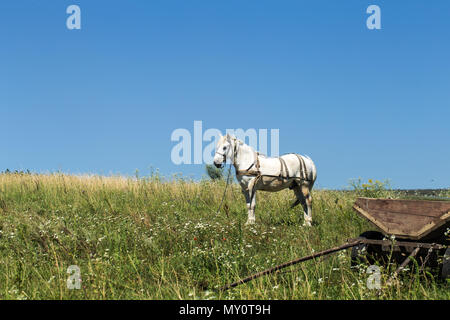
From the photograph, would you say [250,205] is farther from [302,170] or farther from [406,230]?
[406,230]

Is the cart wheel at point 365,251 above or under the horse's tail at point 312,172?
under

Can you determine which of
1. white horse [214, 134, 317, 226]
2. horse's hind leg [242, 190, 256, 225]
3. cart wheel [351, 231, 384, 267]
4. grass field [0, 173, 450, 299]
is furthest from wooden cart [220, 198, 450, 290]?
horse's hind leg [242, 190, 256, 225]

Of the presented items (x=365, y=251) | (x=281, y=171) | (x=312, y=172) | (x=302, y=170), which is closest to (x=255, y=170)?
(x=281, y=171)

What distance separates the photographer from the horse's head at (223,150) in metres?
11.8

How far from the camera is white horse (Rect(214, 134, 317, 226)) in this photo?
11828 mm

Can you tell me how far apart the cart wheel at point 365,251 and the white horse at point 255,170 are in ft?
13.0

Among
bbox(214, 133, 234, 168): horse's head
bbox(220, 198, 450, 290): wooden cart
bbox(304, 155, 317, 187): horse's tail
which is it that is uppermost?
bbox(214, 133, 234, 168): horse's head

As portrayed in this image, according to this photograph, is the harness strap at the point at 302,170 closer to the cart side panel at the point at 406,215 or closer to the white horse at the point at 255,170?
the white horse at the point at 255,170

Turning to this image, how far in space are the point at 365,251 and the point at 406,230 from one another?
78cm

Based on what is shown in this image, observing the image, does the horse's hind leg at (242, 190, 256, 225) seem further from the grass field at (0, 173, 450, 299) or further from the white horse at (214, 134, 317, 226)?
the grass field at (0, 173, 450, 299)

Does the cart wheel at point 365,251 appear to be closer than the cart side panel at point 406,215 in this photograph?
No

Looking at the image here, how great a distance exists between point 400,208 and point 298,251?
2.12 m

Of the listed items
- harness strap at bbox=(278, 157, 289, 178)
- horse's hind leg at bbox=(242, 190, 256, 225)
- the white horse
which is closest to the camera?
horse's hind leg at bbox=(242, 190, 256, 225)

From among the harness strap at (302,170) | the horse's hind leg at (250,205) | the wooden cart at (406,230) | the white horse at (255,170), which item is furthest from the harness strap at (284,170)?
the wooden cart at (406,230)
